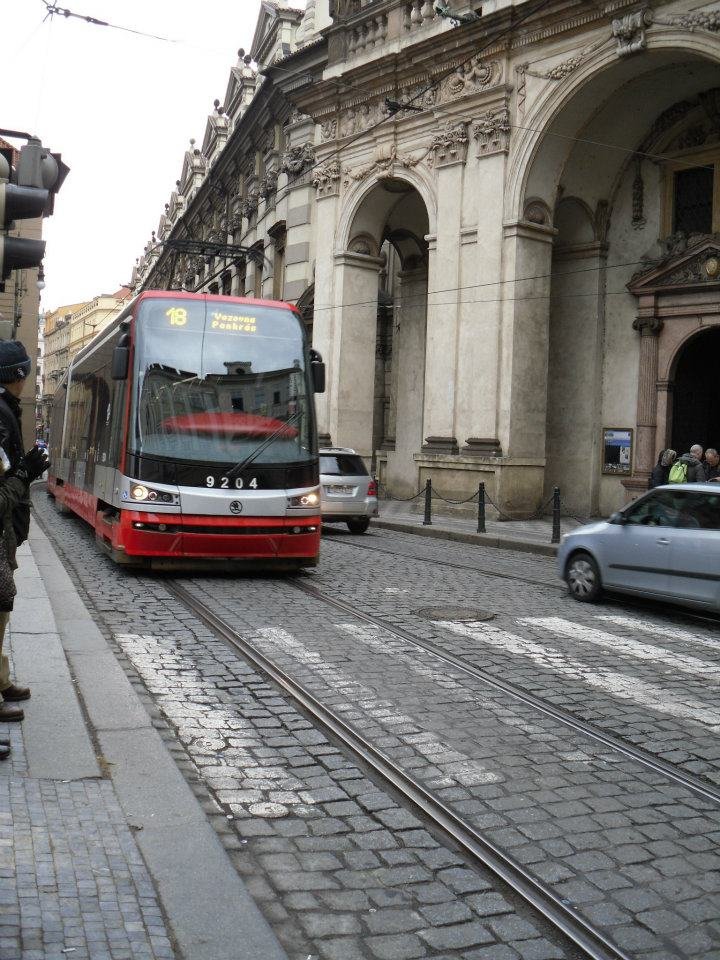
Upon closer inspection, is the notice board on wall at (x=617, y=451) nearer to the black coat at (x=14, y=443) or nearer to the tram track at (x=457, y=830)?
the tram track at (x=457, y=830)

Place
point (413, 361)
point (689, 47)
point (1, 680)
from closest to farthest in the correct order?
point (1, 680) < point (689, 47) < point (413, 361)

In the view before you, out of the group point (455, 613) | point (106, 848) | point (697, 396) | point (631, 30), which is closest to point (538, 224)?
point (631, 30)

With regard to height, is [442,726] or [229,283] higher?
[229,283]

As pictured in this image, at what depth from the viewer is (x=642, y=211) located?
22.0 meters

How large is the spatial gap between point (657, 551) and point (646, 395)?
39.9ft

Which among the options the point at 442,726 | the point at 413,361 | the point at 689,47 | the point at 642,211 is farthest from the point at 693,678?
the point at 413,361

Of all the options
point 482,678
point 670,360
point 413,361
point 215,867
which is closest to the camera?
point 215,867

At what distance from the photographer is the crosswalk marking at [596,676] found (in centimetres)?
632

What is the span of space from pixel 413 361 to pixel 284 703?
895 inches

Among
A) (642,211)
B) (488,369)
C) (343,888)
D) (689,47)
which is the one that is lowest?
(343,888)

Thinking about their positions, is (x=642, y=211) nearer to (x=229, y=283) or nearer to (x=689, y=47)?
(x=689, y=47)

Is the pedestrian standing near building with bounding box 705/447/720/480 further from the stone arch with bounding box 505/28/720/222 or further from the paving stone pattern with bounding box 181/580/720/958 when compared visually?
the paving stone pattern with bounding box 181/580/720/958

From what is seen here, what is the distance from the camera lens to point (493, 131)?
21.4m

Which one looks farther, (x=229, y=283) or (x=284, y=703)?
(x=229, y=283)
